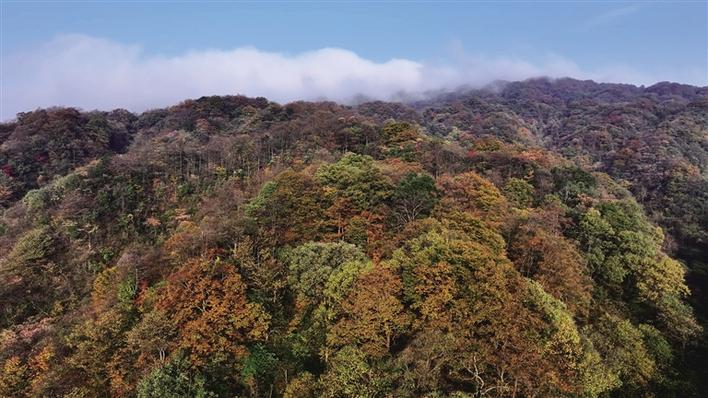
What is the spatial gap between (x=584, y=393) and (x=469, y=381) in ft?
20.8

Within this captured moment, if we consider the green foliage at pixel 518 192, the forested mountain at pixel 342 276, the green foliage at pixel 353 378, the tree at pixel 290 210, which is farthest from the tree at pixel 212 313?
the green foliage at pixel 518 192

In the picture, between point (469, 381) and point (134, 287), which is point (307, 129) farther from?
point (469, 381)

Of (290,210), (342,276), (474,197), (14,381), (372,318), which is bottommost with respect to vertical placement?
(14,381)

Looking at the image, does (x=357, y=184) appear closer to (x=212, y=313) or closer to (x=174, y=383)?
(x=212, y=313)

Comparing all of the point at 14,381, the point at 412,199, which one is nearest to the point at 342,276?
the point at 412,199

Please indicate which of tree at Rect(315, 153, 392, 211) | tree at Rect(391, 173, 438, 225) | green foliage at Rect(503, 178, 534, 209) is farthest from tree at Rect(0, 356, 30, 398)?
green foliage at Rect(503, 178, 534, 209)

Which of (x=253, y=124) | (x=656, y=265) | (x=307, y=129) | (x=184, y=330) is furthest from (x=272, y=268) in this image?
(x=253, y=124)

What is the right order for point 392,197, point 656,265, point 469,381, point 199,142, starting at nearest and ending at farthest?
Result: point 469,381
point 656,265
point 392,197
point 199,142

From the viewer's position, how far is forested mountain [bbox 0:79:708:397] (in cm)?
1770

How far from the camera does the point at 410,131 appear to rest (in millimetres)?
48031

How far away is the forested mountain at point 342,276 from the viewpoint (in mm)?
17703

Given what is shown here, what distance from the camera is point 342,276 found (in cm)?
2044

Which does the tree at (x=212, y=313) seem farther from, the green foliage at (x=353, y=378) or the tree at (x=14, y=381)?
the tree at (x=14, y=381)

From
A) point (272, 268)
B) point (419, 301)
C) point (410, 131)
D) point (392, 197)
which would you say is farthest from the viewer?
point (410, 131)
